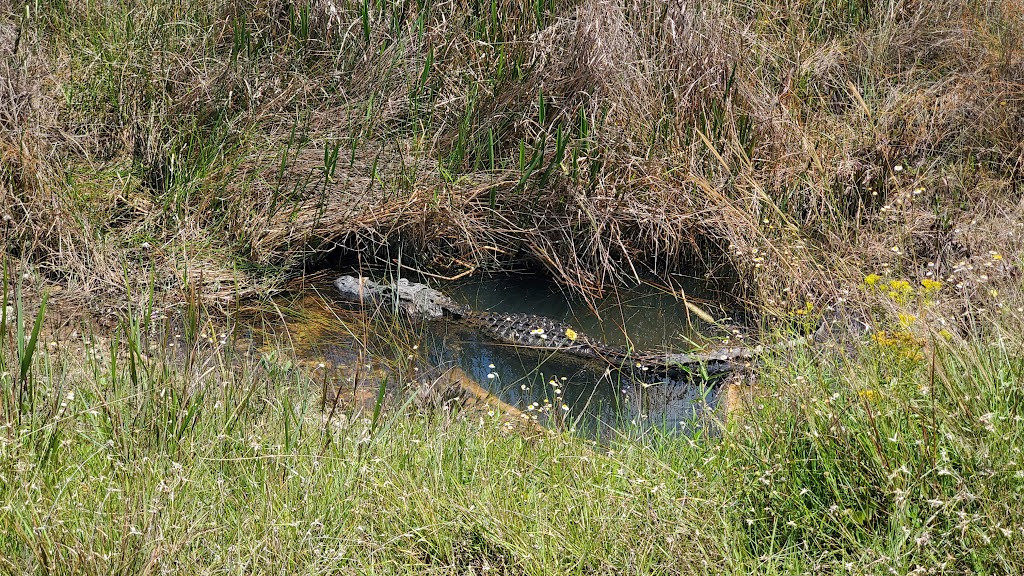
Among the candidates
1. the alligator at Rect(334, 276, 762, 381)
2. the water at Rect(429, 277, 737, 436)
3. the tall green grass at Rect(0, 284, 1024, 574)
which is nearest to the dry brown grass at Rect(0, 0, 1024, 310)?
the water at Rect(429, 277, 737, 436)

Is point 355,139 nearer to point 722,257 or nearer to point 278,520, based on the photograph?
point 722,257

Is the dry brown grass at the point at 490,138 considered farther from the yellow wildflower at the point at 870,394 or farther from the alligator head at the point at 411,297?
the yellow wildflower at the point at 870,394

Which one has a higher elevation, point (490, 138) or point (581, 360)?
point (490, 138)

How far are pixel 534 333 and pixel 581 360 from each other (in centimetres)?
27

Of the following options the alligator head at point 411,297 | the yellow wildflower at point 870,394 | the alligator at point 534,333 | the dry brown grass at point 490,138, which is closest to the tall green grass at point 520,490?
the yellow wildflower at point 870,394

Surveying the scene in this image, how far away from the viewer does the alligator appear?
412 centimetres

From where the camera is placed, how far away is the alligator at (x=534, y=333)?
4.12 metres

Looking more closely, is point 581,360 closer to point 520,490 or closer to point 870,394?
point 520,490

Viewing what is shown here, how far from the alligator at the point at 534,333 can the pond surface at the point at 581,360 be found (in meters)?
0.05

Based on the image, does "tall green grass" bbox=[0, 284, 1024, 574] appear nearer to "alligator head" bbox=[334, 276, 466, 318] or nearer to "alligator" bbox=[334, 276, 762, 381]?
"alligator" bbox=[334, 276, 762, 381]

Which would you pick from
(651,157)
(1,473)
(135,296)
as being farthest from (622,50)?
(1,473)

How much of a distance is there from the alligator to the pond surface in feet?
0.17

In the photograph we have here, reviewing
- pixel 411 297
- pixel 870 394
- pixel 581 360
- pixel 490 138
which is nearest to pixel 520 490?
pixel 870 394

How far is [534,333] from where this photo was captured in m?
4.42
